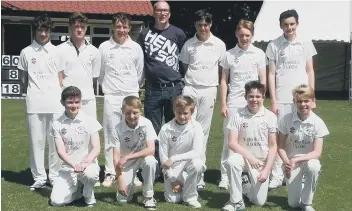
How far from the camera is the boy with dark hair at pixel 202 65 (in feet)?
23.5

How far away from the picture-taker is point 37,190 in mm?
7035

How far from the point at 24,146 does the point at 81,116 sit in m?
3.71

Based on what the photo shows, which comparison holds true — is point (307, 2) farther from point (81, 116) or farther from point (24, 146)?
point (81, 116)

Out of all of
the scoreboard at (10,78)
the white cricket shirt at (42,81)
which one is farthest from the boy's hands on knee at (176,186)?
the scoreboard at (10,78)

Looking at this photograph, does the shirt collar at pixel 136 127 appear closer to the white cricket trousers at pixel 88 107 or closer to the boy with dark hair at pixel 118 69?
the boy with dark hair at pixel 118 69

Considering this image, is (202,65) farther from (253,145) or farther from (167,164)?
(167,164)

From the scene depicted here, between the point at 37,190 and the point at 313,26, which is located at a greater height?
the point at 313,26

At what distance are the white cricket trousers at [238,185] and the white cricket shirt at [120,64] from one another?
5.31ft

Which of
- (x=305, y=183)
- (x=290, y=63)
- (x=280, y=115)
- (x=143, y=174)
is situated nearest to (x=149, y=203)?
(x=143, y=174)

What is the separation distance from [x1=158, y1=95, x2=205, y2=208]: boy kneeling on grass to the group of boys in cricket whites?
0.4 inches

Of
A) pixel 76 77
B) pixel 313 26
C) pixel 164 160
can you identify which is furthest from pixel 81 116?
pixel 313 26

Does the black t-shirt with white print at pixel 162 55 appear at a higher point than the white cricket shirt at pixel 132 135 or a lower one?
higher

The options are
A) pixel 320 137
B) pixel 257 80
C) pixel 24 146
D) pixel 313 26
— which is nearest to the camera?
pixel 320 137

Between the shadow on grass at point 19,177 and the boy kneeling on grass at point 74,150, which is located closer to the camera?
the boy kneeling on grass at point 74,150
